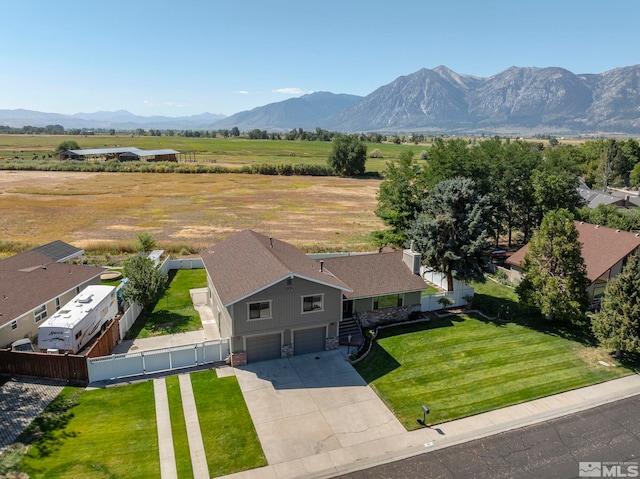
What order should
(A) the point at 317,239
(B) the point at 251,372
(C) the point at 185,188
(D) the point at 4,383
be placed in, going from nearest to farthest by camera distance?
(D) the point at 4,383 → (B) the point at 251,372 → (A) the point at 317,239 → (C) the point at 185,188

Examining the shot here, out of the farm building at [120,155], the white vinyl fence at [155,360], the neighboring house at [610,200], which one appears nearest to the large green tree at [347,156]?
the farm building at [120,155]

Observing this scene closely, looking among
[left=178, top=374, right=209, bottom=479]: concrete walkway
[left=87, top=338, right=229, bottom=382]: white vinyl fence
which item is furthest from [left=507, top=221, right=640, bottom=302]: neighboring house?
[left=178, top=374, right=209, bottom=479]: concrete walkway

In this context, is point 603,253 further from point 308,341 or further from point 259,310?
point 259,310

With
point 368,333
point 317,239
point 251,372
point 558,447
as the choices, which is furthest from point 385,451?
point 317,239

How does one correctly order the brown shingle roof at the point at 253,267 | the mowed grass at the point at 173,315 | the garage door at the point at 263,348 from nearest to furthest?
the brown shingle roof at the point at 253,267 → the garage door at the point at 263,348 → the mowed grass at the point at 173,315

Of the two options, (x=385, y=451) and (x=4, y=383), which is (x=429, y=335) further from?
(x=4, y=383)

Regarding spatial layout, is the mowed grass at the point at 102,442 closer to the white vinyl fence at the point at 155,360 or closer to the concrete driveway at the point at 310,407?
the white vinyl fence at the point at 155,360
